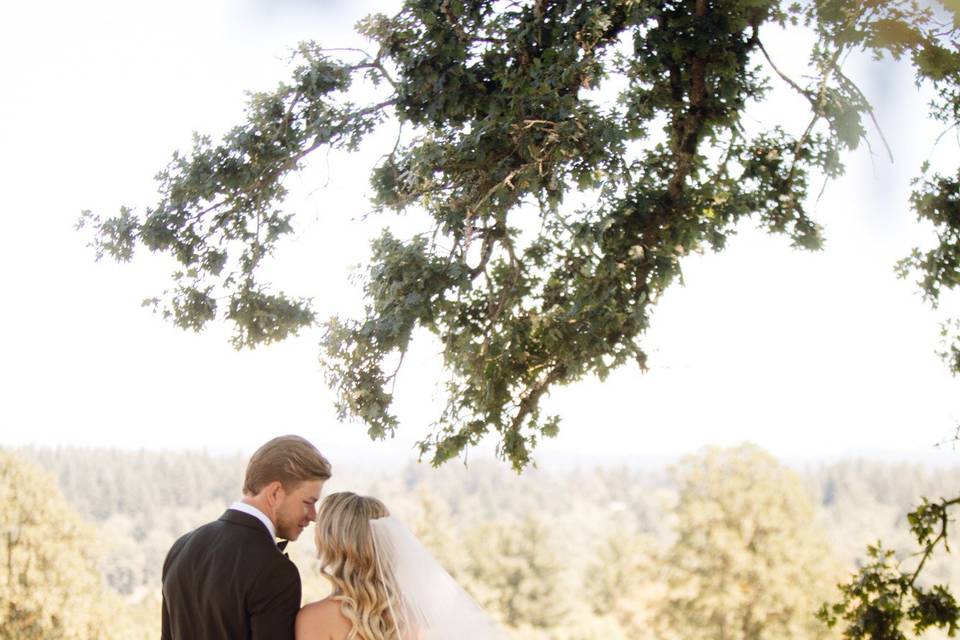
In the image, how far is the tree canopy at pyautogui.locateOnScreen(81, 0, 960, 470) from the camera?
539 centimetres

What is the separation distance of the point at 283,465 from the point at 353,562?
0.46m

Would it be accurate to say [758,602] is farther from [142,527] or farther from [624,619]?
[142,527]

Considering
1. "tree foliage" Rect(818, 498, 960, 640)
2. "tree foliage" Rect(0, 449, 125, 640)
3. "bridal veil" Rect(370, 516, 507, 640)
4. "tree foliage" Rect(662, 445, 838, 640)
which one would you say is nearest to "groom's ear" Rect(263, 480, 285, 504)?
"bridal veil" Rect(370, 516, 507, 640)

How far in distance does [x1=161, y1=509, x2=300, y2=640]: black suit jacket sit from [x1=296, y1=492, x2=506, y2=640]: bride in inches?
5.0

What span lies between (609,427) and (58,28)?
8620cm

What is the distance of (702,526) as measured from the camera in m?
32.0

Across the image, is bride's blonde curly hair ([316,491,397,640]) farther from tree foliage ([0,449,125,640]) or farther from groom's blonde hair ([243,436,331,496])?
tree foliage ([0,449,125,640])

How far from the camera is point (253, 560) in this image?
9.69 ft

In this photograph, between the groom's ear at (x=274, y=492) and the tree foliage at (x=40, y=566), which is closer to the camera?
the groom's ear at (x=274, y=492)

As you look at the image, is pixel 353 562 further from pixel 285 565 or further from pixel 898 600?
pixel 898 600

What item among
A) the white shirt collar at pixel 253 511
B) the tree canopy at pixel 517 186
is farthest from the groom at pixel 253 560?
the tree canopy at pixel 517 186

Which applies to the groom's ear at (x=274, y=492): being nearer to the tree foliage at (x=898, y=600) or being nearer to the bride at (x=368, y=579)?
the bride at (x=368, y=579)

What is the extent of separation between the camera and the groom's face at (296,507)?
10.1ft

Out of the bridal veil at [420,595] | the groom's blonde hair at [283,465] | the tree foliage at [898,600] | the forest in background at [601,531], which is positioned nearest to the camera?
the groom's blonde hair at [283,465]
